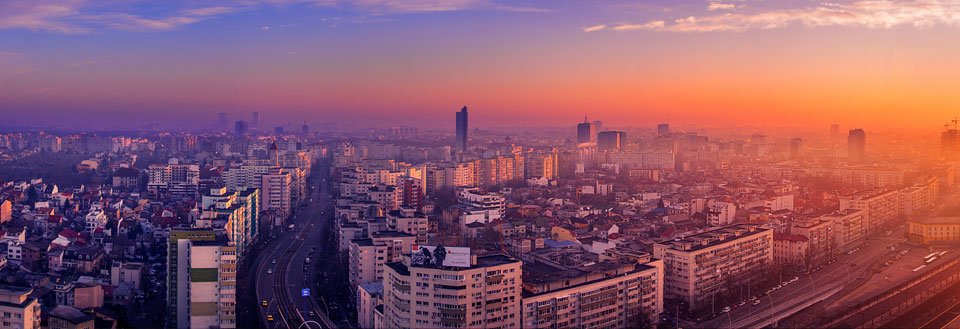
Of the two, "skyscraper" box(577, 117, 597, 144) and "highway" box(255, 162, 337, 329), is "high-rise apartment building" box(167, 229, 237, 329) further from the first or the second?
"skyscraper" box(577, 117, 597, 144)

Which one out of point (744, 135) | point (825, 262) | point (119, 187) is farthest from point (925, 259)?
point (119, 187)

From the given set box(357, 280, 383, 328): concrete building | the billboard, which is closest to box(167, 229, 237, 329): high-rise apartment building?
box(357, 280, 383, 328): concrete building

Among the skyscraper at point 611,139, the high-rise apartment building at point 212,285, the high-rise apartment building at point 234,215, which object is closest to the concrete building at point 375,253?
the high-rise apartment building at point 234,215

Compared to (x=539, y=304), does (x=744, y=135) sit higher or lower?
higher

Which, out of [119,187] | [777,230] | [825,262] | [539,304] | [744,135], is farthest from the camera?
[744,135]

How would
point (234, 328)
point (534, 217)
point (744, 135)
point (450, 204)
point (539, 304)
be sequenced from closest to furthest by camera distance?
1. point (539, 304)
2. point (234, 328)
3. point (534, 217)
4. point (450, 204)
5. point (744, 135)

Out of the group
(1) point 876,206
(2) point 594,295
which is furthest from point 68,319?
(1) point 876,206

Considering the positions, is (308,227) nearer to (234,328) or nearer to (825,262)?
(234,328)

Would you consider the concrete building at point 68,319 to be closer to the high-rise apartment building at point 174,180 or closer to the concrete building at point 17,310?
the concrete building at point 17,310
